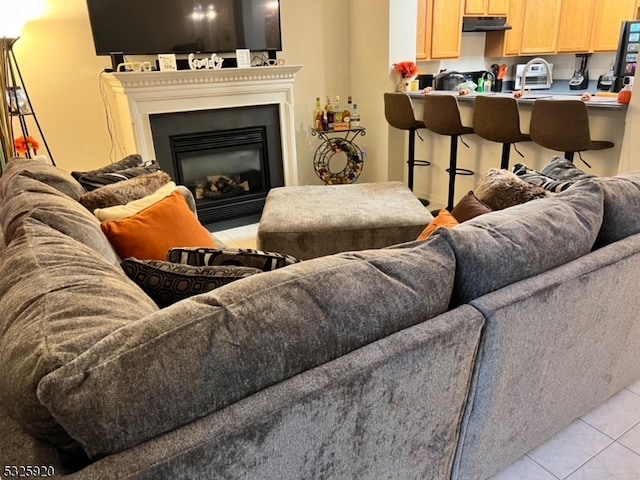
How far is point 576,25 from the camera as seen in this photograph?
5.44 m

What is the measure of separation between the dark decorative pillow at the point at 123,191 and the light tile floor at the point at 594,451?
1726 mm

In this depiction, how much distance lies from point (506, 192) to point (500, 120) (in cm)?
176

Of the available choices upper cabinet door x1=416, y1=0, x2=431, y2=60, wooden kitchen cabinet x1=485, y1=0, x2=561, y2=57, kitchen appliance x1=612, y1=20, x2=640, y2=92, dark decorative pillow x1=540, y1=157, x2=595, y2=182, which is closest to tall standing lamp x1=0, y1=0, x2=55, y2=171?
dark decorative pillow x1=540, y1=157, x2=595, y2=182

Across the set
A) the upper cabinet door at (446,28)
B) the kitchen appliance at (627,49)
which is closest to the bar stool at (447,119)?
the kitchen appliance at (627,49)

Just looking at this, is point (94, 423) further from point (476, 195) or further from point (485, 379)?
point (476, 195)

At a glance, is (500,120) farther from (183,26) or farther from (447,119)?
(183,26)

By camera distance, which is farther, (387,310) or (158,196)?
(158,196)

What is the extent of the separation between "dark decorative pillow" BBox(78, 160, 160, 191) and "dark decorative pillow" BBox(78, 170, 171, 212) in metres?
0.09

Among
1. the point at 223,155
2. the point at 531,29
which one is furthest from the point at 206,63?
the point at 531,29

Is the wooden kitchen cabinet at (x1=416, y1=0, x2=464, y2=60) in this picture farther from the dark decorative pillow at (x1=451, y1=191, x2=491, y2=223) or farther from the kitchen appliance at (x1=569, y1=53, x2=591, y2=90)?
the dark decorative pillow at (x1=451, y1=191, x2=491, y2=223)

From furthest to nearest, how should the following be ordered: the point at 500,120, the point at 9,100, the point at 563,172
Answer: the point at 500,120 < the point at 9,100 < the point at 563,172

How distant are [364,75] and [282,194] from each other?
6.90 feet

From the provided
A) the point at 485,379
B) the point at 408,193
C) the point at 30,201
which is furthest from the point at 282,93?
the point at 485,379

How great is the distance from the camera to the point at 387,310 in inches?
37.7
